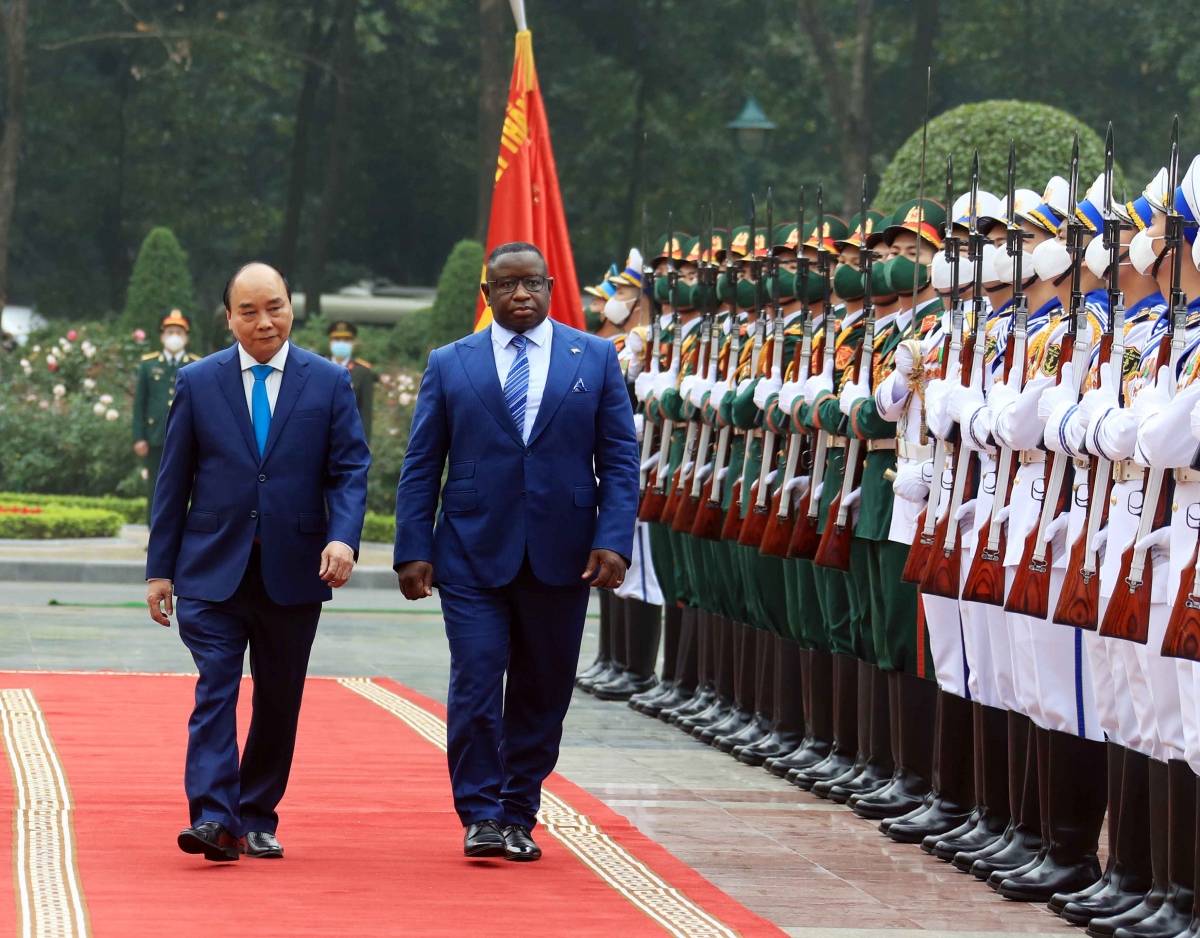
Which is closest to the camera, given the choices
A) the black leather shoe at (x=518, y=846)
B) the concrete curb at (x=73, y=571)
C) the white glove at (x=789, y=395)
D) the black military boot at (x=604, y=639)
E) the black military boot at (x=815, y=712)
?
the black leather shoe at (x=518, y=846)

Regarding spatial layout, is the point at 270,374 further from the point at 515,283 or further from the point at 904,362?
the point at 904,362

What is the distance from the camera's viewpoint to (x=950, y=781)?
24.5 ft

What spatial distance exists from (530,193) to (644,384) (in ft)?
6.87

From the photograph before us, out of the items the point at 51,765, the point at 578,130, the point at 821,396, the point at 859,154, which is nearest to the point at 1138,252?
the point at 821,396

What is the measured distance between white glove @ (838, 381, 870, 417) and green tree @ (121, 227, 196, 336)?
23.9 m

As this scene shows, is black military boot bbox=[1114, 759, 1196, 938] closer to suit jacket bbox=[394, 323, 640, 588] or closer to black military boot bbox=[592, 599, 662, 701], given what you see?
suit jacket bbox=[394, 323, 640, 588]

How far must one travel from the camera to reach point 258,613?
6.58 meters

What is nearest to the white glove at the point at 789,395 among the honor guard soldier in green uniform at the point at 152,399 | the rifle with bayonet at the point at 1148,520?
the rifle with bayonet at the point at 1148,520

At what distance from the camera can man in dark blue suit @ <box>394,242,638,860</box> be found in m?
6.66

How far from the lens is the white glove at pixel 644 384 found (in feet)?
34.8

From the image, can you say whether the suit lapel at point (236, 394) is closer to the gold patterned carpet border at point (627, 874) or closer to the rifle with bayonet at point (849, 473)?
the gold patterned carpet border at point (627, 874)

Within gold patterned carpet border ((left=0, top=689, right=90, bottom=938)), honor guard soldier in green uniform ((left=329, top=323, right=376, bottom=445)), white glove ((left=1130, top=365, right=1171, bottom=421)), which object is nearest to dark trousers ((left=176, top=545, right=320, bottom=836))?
gold patterned carpet border ((left=0, top=689, right=90, bottom=938))

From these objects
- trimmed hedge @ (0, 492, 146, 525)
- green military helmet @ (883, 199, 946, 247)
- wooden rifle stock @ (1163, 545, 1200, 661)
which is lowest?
trimmed hedge @ (0, 492, 146, 525)

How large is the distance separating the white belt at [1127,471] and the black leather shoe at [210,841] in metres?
2.58
